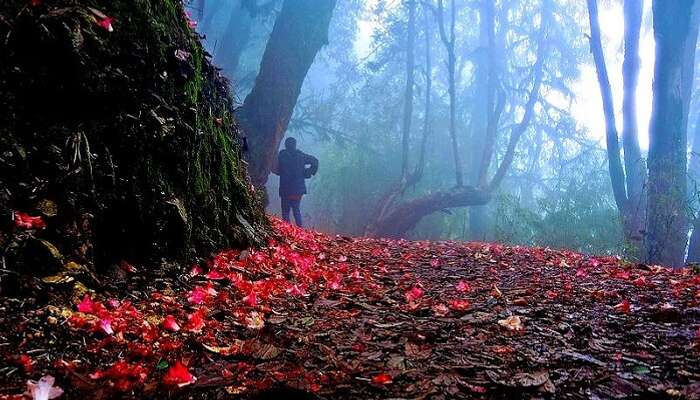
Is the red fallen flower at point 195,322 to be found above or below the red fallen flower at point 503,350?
below

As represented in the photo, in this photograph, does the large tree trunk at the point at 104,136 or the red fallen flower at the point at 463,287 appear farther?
the red fallen flower at the point at 463,287

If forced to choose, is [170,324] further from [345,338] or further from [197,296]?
[345,338]

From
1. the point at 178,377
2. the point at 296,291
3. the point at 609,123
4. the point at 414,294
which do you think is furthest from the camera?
the point at 609,123

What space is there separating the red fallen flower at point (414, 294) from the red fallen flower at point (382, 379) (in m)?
1.34

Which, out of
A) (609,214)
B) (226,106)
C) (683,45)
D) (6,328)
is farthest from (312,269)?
(609,214)

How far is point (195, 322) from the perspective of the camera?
7.39 feet

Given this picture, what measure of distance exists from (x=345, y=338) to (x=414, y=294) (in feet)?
3.72

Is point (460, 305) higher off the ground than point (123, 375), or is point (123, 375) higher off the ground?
point (460, 305)

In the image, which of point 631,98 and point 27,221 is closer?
point 27,221

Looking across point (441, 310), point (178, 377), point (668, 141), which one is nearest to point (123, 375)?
point (178, 377)

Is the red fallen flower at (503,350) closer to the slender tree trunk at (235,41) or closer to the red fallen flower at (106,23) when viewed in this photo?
the red fallen flower at (106,23)

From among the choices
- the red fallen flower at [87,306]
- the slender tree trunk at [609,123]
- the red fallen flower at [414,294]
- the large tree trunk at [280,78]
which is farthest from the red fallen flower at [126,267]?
the slender tree trunk at [609,123]

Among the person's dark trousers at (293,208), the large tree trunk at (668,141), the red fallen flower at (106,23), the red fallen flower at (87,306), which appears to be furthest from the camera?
the person's dark trousers at (293,208)

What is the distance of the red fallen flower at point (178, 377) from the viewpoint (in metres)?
1.66
